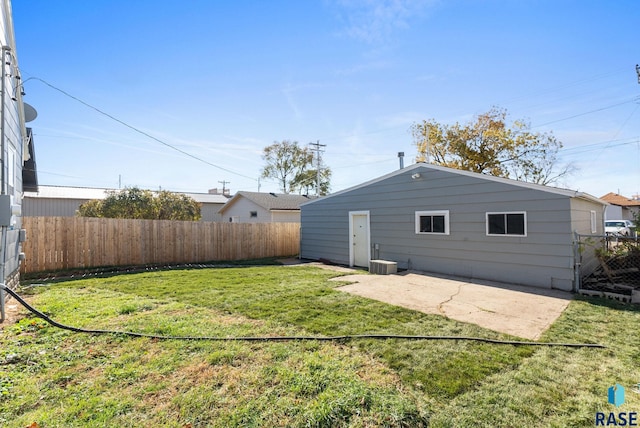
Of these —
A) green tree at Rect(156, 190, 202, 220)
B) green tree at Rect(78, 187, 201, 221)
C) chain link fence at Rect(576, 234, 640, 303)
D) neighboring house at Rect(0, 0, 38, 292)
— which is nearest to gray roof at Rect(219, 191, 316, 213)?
green tree at Rect(156, 190, 202, 220)

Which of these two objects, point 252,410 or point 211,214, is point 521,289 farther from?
point 211,214

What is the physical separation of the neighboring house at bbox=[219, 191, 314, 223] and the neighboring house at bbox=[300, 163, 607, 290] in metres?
7.68

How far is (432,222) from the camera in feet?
29.1

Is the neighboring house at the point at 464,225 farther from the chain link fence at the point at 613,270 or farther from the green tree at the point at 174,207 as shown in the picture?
the green tree at the point at 174,207

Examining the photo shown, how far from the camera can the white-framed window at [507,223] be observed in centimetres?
712

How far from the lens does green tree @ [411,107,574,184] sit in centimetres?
2006

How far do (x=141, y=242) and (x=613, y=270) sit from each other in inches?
508

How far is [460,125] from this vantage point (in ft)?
69.0

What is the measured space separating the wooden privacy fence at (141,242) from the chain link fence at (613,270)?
10222 millimetres

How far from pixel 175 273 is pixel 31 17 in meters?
6.83

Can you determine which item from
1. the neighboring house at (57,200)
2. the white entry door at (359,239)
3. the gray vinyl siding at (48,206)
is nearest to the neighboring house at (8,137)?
the white entry door at (359,239)

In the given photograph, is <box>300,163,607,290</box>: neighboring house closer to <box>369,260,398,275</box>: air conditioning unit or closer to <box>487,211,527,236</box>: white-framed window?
<box>487,211,527,236</box>: white-framed window

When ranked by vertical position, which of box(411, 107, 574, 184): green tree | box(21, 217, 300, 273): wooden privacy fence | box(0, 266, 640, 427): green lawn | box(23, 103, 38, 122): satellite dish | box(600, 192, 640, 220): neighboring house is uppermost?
box(411, 107, 574, 184): green tree

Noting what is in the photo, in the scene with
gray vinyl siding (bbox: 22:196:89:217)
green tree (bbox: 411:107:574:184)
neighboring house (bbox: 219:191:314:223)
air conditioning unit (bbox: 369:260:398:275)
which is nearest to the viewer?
air conditioning unit (bbox: 369:260:398:275)
